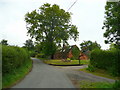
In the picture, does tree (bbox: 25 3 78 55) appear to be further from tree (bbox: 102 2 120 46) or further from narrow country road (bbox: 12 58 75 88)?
narrow country road (bbox: 12 58 75 88)

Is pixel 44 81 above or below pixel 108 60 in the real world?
below

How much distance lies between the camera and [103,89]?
25.4ft

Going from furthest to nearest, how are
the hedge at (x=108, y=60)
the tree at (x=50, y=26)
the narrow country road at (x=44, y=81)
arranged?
the tree at (x=50, y=26)
the hedge at (x=108, y=60)
the narrow country road at (x=44, y=81)

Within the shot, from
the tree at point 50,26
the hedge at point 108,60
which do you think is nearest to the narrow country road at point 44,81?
the hedge at point 108,60

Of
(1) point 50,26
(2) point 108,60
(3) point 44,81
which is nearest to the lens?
(3) point 44,81

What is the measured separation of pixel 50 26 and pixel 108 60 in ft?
66.6

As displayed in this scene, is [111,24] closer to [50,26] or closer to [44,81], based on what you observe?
[44,81]

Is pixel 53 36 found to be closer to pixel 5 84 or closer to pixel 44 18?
pixel 44 18

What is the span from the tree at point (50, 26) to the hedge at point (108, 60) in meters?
15.3

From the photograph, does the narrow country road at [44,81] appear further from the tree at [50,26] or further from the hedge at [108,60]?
the tree at [50,26]

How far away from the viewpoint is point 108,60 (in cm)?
1614

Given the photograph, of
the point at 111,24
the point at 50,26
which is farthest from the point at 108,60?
the point at 50,26

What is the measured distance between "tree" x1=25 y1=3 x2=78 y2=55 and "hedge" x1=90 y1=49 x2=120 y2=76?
1533 cm

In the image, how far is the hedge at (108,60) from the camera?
581 inches
